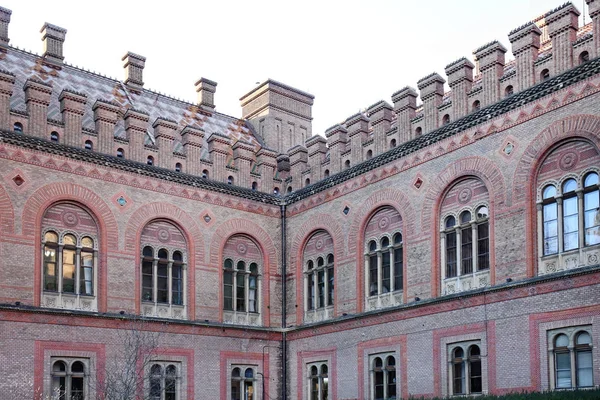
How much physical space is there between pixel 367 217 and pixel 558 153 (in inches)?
309

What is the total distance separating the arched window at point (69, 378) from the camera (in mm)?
25906

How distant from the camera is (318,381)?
→ 3000 cm

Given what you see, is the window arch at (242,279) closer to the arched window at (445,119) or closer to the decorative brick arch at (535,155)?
the arched window at (445,119)

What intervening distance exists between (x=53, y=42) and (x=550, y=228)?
844 inches

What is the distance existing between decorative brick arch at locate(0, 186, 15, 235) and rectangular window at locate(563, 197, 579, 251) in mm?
16164

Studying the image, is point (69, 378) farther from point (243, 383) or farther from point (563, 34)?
point (563, 34)

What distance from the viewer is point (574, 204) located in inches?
886

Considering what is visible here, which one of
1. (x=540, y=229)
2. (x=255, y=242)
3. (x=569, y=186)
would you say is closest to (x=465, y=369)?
(x=540, y=229)

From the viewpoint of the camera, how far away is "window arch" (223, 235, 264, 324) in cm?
3089

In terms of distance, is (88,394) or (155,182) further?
(155,182)

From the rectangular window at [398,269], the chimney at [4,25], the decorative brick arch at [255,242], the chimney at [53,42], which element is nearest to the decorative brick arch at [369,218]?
the rectangular window at [398,269]

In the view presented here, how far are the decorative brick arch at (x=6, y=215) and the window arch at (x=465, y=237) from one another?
1319 centimetres

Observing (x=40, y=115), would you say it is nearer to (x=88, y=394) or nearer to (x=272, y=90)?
(x=88, y=394)

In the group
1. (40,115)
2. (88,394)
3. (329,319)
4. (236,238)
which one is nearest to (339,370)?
(329,319)
